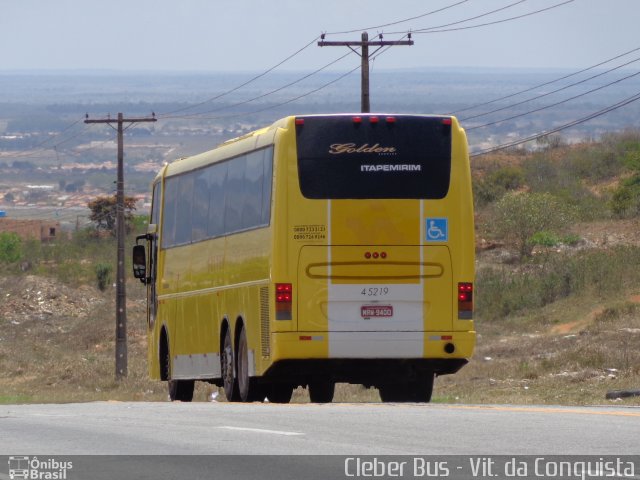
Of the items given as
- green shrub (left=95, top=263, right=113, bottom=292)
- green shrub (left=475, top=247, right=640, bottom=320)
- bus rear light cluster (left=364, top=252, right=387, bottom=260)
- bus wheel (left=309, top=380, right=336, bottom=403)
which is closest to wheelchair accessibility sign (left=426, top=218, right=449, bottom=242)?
bus rear light cluster (left=364, top=252, right=387, bottom=260)

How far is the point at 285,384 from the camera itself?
23078mm

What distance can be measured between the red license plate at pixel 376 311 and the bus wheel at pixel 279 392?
3141 mm

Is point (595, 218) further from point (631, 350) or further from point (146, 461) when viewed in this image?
point (146, 461)

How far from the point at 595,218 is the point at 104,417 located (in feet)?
167

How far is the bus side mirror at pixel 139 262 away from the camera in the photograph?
2862 cm

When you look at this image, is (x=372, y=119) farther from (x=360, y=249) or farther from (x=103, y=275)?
(x=103, y=275)

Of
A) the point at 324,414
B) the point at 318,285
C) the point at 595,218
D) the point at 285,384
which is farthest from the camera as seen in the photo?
the point at 595,218

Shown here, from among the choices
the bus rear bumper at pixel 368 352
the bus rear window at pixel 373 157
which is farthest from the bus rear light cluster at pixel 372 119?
the bus rear bumper at pixel 368 352

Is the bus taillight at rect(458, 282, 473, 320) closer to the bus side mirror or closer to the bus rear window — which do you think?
the bus rear window

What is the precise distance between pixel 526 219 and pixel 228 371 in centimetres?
3953

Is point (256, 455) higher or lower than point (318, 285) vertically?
lower

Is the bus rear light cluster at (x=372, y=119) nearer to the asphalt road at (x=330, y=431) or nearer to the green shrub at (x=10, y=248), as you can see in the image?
the asphalt road at (x=330, y=431)

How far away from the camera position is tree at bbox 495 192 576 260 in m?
61.2

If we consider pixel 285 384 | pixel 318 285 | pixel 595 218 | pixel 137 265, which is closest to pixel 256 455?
pixel 318 285
